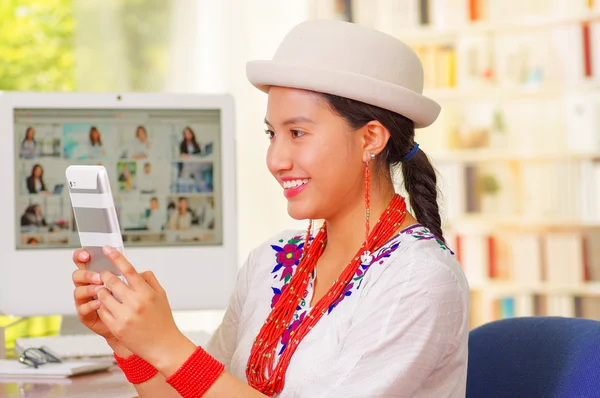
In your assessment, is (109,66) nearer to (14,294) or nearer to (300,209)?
(14,294)

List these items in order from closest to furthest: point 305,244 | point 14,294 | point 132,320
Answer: point 132,320, point 305,244, point 14,294

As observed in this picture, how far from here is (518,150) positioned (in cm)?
374

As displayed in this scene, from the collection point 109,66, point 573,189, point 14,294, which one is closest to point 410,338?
point 14,294

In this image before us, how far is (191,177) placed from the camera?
189 centimetres

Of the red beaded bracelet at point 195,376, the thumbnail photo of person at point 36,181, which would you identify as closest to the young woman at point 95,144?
the thumbnail photo of person at point 36,181

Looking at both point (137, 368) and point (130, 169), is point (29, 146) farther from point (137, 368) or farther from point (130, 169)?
point (137, 368)

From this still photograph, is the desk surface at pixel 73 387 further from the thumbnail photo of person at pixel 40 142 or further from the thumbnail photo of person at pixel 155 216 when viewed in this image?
the thumbnail photo of person at pixel 40 142

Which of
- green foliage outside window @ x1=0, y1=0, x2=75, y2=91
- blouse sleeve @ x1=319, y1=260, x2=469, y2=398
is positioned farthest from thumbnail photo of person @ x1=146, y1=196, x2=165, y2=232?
green foliage outside window @ x1=0, y1=0, x2=75, y2=91

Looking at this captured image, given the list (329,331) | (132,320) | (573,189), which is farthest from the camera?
(573,189)

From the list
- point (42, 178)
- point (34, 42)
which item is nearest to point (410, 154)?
point (42, 178)

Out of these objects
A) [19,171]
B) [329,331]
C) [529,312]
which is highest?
[19,171]

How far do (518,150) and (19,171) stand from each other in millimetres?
2481

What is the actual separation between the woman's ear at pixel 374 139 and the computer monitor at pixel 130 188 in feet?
1.91

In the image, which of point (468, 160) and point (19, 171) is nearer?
point (19, 171)
